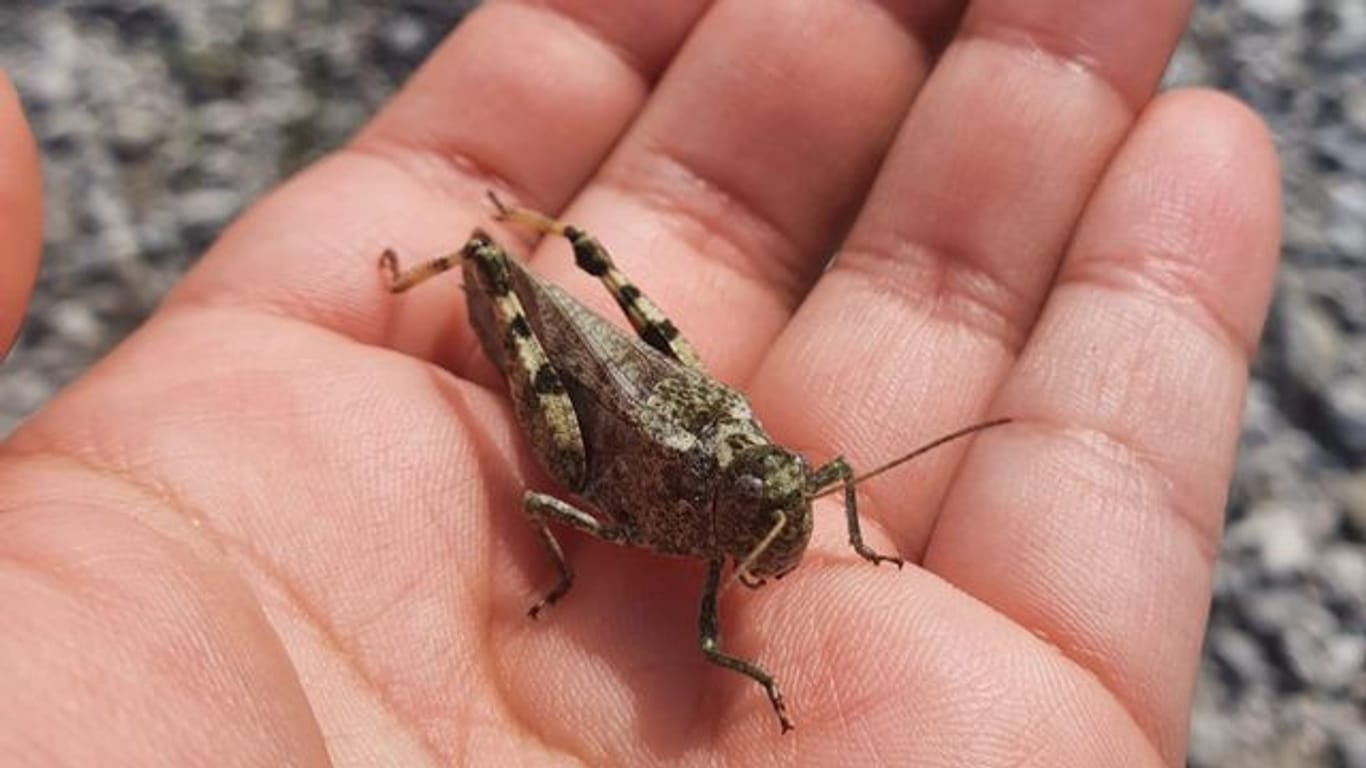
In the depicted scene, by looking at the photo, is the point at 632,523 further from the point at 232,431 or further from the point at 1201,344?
the point at 1201,344

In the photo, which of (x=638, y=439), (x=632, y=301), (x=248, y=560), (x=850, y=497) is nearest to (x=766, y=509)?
(x=850, y=497)

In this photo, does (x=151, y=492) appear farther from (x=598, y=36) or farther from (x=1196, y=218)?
(x=1196, y=218)

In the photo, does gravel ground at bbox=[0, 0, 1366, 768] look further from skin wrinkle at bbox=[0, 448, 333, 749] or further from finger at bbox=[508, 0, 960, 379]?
skin wrinkle at bbox=[0, 448, 333, 749]

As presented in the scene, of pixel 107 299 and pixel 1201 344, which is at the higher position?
pixel 1201 344

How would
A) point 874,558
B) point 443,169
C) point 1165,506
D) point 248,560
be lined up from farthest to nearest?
point 443,169, point 1165,506, point 874,558, point 248,560

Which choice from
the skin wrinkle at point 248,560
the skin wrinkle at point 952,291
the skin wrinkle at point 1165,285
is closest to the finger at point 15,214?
the skin wrinkle at point 248,560

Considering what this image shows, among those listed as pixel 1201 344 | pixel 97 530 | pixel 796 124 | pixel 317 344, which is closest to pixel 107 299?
pixel 317 344

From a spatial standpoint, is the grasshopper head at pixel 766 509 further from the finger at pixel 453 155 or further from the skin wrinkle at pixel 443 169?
the skin wrinkle at pixel 443 169
